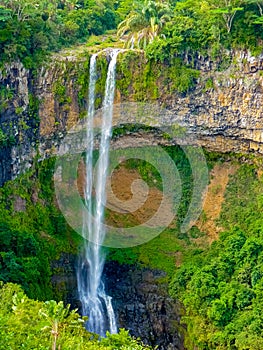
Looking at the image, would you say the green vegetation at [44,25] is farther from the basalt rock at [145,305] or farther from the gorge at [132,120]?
the basalt rock at [145,305]

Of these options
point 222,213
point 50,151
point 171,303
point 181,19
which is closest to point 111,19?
point 181,19

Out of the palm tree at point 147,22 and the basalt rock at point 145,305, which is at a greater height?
the palm tree at point 147,22

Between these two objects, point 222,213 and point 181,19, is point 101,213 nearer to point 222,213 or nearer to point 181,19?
point 222,213

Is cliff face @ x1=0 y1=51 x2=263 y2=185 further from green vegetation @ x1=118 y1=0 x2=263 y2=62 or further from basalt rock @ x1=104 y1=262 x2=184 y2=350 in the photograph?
basalt rock @ x1=104 y1=262 x2=184 y2=350

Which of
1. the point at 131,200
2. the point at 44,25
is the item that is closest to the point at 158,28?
the point at 44,25

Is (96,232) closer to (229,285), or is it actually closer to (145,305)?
(145,305)

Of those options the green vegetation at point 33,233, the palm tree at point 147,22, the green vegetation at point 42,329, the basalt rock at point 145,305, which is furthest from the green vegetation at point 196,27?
the green vegetation at point 42,329

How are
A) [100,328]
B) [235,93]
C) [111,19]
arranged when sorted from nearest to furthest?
[100,328] → [235,93] → [111,19]

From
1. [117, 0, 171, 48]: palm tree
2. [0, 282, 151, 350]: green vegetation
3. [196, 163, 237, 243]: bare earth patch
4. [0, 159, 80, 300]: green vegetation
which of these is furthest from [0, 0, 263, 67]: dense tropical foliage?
[0, 282, 151, 350]: green vegetation
